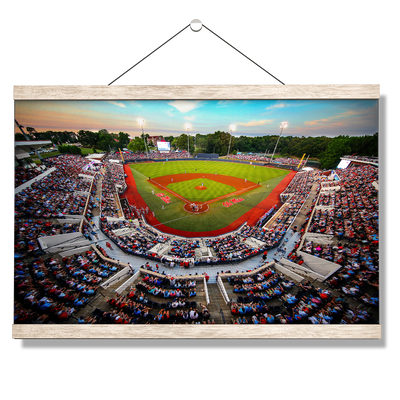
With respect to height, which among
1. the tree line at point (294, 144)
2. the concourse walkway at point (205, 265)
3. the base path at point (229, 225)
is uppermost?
the tree line at point (294, 144)

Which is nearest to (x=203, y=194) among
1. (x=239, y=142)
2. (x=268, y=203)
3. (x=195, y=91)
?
(x=268, y=203)

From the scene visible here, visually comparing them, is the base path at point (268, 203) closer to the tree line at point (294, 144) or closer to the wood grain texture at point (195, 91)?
the tree line at point (294, 144)

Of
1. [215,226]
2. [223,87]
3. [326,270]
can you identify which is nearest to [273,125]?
[223,87]

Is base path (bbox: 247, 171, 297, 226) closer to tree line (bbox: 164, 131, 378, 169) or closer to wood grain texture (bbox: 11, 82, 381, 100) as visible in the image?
tree line (bbox: 164, 131, 378, 169)

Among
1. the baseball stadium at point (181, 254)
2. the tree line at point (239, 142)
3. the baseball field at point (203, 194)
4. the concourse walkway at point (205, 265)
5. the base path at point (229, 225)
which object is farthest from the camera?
the base path at point (229, 225)

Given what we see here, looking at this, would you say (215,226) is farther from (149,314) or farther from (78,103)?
(78,103)

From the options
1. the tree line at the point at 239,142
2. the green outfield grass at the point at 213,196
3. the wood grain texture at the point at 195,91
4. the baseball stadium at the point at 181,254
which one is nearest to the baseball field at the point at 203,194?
the green outfield grass at the point at 213,196

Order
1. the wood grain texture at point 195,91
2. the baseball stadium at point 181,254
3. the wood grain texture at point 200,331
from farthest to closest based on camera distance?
the baseball stadium at point 181,254, the wood grain texture at point 200,331, the wood grain texture at point 195,91
